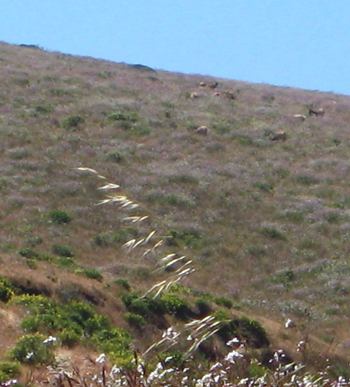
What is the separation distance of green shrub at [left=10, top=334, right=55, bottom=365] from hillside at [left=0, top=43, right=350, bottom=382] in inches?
17.1

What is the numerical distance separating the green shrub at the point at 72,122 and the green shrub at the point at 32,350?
21244 millimetres

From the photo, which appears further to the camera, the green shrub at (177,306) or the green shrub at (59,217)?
the green shrub at (59,217)

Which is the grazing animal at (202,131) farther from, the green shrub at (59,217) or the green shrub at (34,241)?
the green shrub at (34,241)

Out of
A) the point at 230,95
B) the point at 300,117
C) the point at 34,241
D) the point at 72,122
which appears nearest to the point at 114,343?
the point at 34,241

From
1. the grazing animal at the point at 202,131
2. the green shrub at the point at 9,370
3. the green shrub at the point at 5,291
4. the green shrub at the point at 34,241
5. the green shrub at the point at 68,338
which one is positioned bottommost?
the green shrub at the point at 34,241

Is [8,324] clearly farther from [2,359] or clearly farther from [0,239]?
[0,239]

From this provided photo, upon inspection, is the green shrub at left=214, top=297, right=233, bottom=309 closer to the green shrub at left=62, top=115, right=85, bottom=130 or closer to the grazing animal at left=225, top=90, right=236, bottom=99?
the green shrub at left=62, top=115, right=85, bottom=130

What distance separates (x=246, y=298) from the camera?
18.0 metres

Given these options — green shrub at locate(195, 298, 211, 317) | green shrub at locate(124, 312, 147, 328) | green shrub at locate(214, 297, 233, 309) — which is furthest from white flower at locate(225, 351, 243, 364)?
green shrub at locate(214, 297, 233, 309)

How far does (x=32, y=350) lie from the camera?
892cm

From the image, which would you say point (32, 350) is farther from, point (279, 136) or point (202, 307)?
point (279, 136)

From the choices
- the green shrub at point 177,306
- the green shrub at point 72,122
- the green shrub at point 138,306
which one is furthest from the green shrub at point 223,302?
the green shrub at point 72,122

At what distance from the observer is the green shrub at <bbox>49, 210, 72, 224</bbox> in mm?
21078

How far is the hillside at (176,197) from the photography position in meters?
16.3
